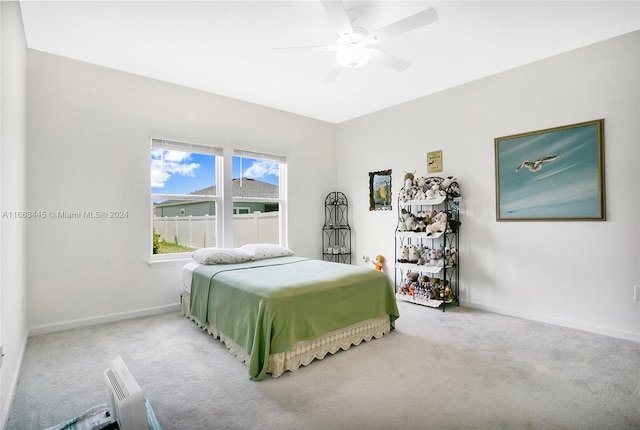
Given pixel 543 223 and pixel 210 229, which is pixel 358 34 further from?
pixel 210 229

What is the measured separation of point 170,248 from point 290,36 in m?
2.63

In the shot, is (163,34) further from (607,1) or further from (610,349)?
(610,349)

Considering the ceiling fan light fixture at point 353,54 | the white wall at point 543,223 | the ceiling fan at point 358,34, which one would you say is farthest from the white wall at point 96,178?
the white wall at point 543,223

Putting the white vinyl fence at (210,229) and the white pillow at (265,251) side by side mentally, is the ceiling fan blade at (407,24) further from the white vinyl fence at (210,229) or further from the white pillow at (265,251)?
the white vinyl fence at (210,229)

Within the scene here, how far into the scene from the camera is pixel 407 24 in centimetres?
214

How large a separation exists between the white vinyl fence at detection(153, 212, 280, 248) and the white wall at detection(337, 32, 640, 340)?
5.62ft

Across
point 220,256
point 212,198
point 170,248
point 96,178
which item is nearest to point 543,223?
point 220,256

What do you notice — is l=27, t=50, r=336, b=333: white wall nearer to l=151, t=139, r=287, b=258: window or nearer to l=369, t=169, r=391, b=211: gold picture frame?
l=151, t=139, r=287, b=258: window

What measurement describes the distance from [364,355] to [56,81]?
370 cm

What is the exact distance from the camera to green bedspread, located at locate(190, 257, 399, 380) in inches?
86.0

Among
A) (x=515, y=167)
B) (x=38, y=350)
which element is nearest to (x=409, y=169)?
(x=515, y=167)

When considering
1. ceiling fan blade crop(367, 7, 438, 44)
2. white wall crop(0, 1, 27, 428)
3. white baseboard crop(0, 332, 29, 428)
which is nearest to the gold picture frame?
ceiling fan blade crop(367, 7, 438, 44)

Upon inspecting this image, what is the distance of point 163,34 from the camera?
267 centimetres

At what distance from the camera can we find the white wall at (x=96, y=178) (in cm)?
295
